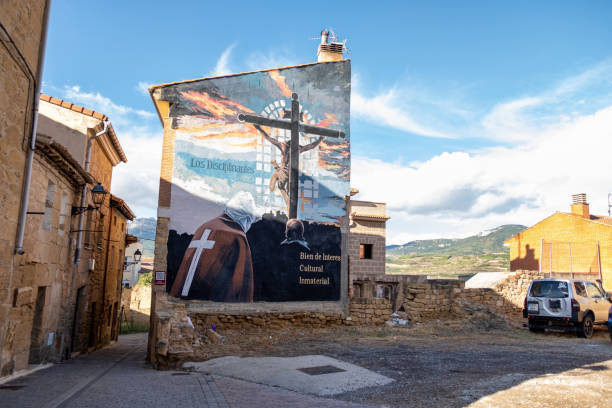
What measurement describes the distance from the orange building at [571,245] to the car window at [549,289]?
522 inches

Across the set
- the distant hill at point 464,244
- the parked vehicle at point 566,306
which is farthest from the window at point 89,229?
the distant hill at point 464,244

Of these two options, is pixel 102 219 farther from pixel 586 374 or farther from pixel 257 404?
pixel 586 374

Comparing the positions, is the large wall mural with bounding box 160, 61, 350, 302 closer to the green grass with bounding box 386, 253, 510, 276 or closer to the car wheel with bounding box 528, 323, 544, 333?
the car wheel with bounding box 528, 323, 544, 333

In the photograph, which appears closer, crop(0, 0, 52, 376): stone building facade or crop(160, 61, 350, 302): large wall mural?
crop(0, 0, 52, 376): stone building facade

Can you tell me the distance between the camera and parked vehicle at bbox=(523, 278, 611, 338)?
13.7 m

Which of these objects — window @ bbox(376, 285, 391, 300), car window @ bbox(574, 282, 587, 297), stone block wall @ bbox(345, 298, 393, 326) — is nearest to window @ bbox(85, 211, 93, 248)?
stone block wall @ bbox(345, 298, 393, 326)

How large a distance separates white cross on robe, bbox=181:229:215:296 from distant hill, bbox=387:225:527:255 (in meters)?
129

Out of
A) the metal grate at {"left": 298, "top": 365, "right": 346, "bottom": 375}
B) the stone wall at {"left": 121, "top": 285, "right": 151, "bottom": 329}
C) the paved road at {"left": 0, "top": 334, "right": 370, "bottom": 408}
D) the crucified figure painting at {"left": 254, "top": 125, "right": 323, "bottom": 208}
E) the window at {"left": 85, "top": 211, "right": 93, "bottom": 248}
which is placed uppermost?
the crucified figure painting at {"left": 254, "top": 125, "right": 323, "bottom": 208}

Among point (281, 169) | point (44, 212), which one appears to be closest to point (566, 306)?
point (281, 169)

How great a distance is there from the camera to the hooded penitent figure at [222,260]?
13.8 metres

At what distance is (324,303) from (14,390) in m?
9.90

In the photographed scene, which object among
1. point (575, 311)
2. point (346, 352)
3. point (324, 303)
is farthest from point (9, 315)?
point (575, 311)

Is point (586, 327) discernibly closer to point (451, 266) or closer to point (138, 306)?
point (138, 306)

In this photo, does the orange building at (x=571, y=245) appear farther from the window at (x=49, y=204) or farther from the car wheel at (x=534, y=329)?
the window at (x=49, y=204)
